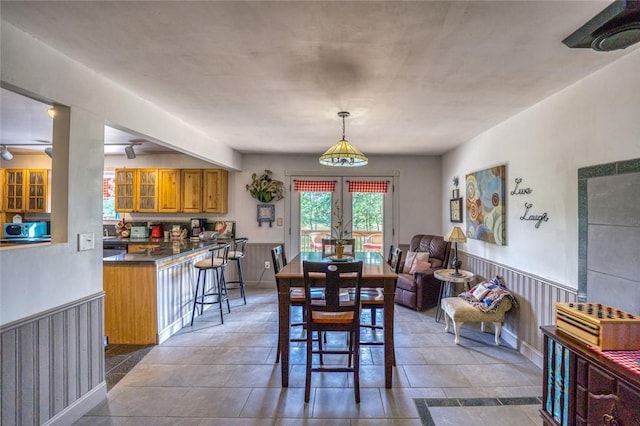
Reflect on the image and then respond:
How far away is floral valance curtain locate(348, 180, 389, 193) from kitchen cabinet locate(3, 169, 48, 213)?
522 centimetres

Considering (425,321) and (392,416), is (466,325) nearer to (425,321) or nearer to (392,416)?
(425,321)

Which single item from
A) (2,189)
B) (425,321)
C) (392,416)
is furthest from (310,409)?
(2,189)

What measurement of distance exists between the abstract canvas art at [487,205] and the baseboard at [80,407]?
3.89 metres

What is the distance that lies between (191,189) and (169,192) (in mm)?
386

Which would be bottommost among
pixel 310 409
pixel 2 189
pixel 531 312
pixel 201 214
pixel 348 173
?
pixel 310 409

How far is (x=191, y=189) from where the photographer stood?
17.5 ft

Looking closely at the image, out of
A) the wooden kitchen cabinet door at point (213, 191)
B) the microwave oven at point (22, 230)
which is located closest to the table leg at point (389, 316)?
the wooden kitchen cabinet door at point (213, 191)

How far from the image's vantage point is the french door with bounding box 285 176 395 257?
555 centimetres

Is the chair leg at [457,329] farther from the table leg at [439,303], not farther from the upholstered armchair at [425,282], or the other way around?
the upholstered armchair at [425,282]

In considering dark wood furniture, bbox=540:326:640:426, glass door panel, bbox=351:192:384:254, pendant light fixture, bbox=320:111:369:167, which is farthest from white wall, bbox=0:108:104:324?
glass door panel, bbox=351:192:384:254

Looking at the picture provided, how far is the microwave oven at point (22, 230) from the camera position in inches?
185

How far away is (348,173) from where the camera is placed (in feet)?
18.1

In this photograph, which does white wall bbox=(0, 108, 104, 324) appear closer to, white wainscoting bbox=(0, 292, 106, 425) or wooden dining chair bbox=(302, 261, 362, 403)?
white wainscoting bbox=(0, 292, 106, 425)

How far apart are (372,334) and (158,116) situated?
10.4 ft
